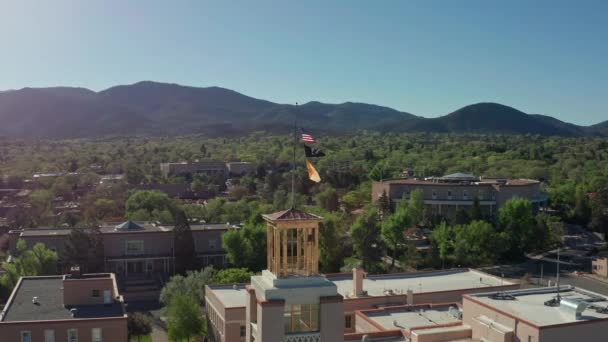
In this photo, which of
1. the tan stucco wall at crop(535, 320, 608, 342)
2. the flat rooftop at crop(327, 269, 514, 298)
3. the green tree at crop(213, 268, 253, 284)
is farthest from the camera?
the green tree at crop(213, 268, 253, 284)

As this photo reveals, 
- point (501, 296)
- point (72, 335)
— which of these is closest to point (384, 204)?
point (501, 296)

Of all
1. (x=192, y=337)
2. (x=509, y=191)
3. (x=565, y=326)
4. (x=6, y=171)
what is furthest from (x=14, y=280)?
(x=6, y=171)

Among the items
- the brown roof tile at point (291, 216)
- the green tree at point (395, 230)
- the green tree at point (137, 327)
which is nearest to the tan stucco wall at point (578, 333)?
the brown roof tile at point (291, 216)

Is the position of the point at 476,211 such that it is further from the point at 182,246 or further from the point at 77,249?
the point at 77,249

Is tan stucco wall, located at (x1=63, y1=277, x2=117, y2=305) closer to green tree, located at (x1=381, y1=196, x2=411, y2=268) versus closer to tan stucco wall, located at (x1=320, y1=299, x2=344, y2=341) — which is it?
tan stucco wall, located at (x1=320, y1=299, x2=344, y2=341)

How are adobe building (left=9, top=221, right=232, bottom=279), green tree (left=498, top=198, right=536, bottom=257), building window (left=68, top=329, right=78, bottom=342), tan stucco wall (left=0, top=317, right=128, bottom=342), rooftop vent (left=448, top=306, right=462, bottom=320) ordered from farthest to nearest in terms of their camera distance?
green tree (left=498, top=198, right=536, bottom=257) → adobe building (left=9, top=221, right=232, bottom=279) → rooftop vent (left=448, top=306, right=462, bottom=320) → building window (left=68, top=329, right=78, bottom=342) → tan stucco wall (left=0, top=317, right=128, bottom=342)

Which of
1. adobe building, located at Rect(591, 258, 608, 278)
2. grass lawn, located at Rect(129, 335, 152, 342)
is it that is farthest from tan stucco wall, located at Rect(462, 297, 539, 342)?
adobe building, located at Rect(591, 258, 608, 278)
